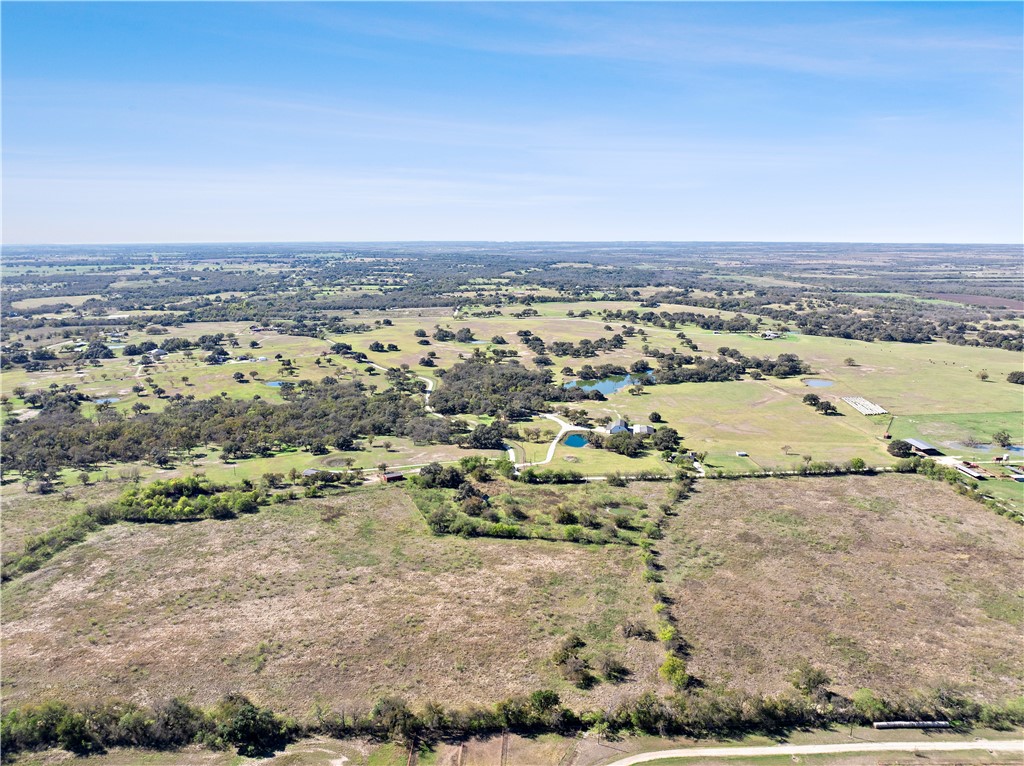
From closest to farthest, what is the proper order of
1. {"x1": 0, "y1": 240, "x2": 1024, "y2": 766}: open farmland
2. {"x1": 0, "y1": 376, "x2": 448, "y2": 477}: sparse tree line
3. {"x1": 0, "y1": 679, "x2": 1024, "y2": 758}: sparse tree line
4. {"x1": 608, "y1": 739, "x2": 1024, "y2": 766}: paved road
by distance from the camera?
{"x1": 608, "y1": 739, "x2": 1024, "y2": 766}: paved road, {"x1": 0, "y1": 679, "x2": 1024, "y2": 758}: sparse tree line, {"x1": 0, "y1": 240, "x2": 1024, "y2": 766}: open farmland, {"x1": 0, "y1": 376, "x2": 448, "y2": 477}: sparse tree line

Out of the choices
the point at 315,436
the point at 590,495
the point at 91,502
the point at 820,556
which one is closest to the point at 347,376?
the point at 315,436

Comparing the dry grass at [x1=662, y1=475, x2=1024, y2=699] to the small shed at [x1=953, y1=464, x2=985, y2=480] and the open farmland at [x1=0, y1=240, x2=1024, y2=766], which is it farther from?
the small shed at [x1=953, y1=464, x2=985, y2=480]

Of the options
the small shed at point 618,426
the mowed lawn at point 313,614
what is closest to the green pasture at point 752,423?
the small shed at point 618,426

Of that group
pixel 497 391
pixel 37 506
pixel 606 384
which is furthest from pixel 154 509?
pixel 606 384

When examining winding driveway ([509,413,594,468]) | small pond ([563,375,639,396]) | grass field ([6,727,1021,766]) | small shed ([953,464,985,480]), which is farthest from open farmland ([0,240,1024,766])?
small pond ([563,375,639,396])

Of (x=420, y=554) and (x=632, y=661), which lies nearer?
(x=632, y=661)

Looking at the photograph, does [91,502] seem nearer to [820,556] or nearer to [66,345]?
[820,556]

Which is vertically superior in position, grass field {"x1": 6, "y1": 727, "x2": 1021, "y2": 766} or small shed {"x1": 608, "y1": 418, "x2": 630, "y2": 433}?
small shed {"x1": 608, "y1": 418, "x2": 630, "y2": 433}

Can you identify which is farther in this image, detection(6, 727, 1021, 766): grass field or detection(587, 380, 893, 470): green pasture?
detection(587, 380, 893, 470): green pasture
